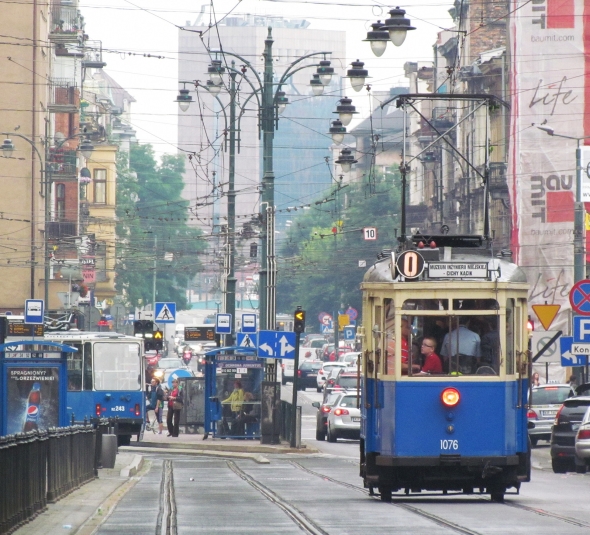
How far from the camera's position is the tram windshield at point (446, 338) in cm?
1517

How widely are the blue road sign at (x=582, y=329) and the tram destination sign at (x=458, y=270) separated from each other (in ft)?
39.5

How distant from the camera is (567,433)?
26000mm

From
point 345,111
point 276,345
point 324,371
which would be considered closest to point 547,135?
point 345,111

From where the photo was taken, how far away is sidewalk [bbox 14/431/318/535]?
13.9 m

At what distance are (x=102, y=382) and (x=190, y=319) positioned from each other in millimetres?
105580

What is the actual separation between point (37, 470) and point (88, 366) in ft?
73.1

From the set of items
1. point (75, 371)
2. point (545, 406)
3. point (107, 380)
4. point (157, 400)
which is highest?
point (75, 371)

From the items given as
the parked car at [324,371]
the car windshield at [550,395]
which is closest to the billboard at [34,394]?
the car windshield at [550,395]

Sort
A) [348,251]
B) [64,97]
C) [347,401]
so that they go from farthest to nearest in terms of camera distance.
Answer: [348,251] < [64,97] < [347,401]

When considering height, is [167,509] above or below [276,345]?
below

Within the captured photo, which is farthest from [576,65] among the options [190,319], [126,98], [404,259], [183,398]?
[126,98]

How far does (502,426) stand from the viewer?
1527 cm

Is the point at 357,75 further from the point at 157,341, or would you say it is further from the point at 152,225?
the point at 152,225

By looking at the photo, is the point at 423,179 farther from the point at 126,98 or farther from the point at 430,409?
the point at 126,98
